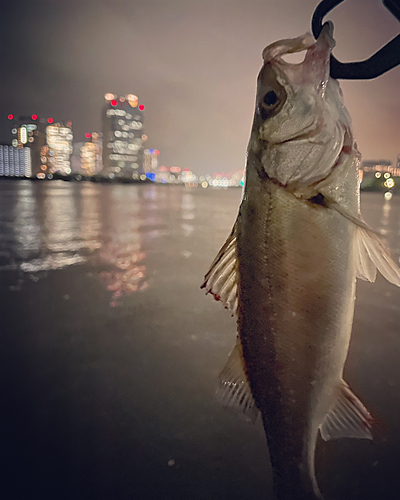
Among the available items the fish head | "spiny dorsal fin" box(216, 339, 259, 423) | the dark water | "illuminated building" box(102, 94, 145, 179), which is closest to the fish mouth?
the fish head

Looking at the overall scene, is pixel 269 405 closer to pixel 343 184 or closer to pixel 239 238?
pixel 239 238

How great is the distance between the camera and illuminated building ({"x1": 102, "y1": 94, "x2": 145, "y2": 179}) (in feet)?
521

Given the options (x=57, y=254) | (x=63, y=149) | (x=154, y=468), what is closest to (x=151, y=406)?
(x=154, y=468)

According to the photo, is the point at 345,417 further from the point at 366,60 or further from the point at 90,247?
the point at 90,247

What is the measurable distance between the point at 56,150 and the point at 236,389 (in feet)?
600

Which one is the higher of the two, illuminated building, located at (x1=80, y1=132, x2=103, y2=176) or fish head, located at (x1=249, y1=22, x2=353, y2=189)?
illuminated building, located at (x1=80, y1=132, x2=103, y2=176)

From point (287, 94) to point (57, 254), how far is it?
807 cm

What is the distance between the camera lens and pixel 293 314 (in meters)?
1.35

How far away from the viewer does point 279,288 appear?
4.49ft

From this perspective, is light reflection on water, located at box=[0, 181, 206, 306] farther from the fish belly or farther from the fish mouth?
the fish mouth

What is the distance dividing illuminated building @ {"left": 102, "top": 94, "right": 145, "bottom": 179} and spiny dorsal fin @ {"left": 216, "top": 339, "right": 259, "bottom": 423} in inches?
6300

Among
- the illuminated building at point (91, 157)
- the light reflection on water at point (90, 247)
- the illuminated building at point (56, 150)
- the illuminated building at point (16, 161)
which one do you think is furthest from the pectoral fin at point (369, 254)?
the illuminated building at point (91, 157)

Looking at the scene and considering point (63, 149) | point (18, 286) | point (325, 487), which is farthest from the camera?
point (63, 149)

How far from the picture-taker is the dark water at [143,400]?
85.0 inches
